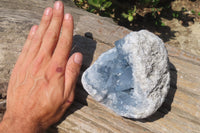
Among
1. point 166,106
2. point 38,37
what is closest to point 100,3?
point 38,37

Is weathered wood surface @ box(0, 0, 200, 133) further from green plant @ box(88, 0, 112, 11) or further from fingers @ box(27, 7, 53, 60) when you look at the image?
green plant @ box(88, 0, 112, 11)

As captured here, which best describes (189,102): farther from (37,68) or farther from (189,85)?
(37,68)

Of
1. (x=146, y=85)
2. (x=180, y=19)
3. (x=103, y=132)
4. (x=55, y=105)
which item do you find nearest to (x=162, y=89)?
(x=146, y=85)

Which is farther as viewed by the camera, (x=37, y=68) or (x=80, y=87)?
(x=80, y=87)

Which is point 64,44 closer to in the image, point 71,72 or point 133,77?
point 71,72

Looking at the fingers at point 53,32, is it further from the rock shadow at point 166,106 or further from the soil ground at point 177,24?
the soil ground at point 177,24

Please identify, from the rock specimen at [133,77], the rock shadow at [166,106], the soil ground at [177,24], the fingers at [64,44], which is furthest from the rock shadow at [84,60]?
the soil ground at [177,24]
